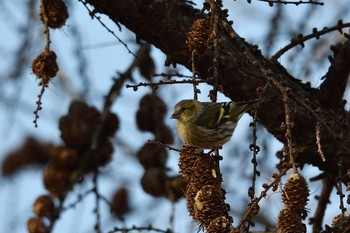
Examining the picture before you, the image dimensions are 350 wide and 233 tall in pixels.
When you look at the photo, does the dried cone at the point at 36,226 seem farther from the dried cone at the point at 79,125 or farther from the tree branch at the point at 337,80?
the tree branch at the point at 337,80

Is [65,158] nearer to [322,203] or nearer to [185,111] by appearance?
[185,111]

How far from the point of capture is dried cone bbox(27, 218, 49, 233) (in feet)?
12.1

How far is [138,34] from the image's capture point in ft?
10.8

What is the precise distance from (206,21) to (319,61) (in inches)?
89.4

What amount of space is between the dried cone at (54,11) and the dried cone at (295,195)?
1.51 m

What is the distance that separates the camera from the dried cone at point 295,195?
2.14 m

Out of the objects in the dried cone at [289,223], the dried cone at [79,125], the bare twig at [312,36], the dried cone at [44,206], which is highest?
the dried cone at [79,125]

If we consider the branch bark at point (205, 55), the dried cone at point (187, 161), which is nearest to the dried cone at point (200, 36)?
the dried cone at point (187, 161)

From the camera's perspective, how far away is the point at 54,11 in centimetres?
320

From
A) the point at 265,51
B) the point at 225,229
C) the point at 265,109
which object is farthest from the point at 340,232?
the point at 265,51

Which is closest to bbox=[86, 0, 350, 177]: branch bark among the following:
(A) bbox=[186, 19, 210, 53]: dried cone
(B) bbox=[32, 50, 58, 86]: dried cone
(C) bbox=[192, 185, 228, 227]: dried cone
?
(B) bbox=[32, 50, 58, 86]: dried cone

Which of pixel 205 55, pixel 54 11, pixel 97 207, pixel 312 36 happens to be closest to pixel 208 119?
pixel 205 55

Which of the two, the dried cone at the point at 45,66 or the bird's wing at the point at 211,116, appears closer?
the dried cone at the point at 45,66

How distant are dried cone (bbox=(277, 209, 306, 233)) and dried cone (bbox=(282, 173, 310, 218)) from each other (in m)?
0.04
